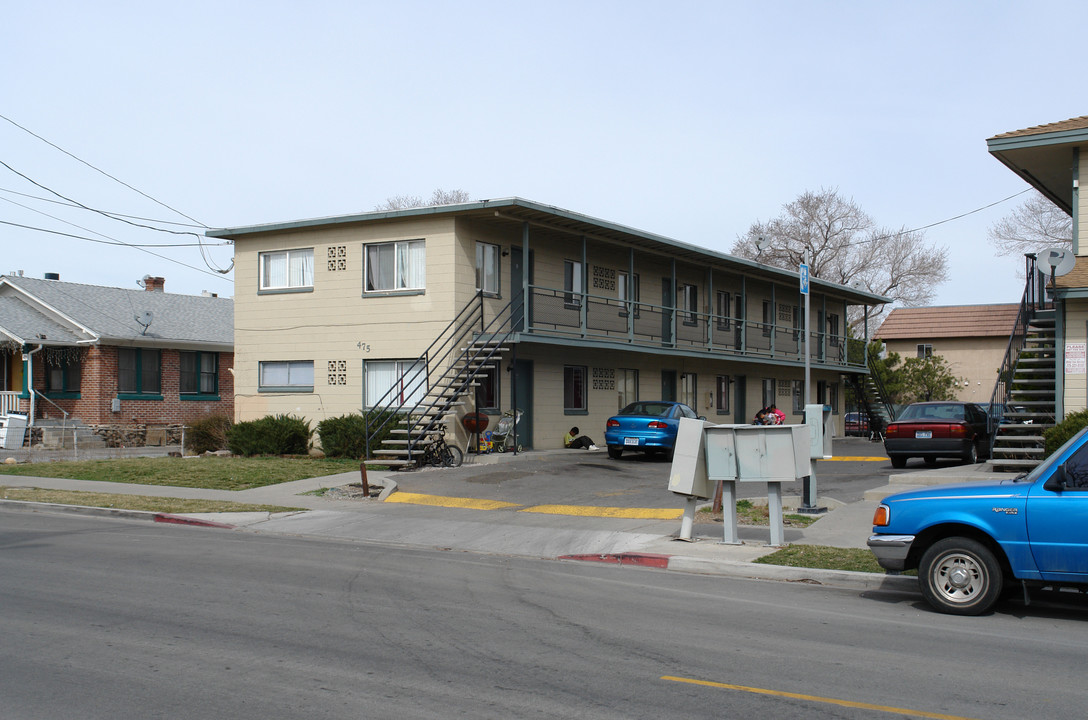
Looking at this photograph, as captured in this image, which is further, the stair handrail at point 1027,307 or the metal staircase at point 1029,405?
the stair handrail at point 1027,307

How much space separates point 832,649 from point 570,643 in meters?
2.05

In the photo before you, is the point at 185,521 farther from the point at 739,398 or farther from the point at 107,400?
the point at 739,398

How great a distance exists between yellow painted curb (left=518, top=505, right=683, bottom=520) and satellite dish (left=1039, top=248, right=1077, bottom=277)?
8.00 m

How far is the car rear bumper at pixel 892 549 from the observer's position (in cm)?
921

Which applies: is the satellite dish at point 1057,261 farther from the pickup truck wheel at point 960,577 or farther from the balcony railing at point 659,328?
the balcony railing at point 659,328

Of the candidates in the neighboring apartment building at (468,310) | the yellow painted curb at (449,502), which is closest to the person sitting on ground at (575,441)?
the neighboring apartment building at (468,310)

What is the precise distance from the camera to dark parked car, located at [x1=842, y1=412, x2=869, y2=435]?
46447 millimetres

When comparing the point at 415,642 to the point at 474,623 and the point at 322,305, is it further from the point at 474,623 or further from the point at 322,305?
the point at 322,305

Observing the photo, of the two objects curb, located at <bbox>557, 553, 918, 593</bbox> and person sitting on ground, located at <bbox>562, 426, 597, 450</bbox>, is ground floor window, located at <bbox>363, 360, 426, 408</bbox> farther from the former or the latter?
curb, located at <bbox>557, 553, 918, 593</bbox>

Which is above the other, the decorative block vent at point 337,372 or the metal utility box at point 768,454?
the decorative block vent at point 337,372

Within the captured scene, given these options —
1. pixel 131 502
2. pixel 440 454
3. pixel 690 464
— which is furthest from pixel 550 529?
pixel 131 502

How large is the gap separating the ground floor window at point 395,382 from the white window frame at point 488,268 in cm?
277

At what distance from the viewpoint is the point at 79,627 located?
800cm

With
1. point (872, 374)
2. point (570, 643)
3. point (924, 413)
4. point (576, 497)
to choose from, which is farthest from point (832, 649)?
point (872, 374)
